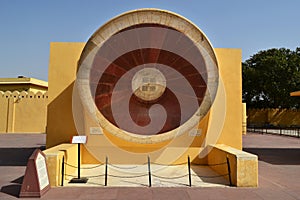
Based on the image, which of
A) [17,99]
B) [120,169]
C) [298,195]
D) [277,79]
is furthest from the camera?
[277,79]

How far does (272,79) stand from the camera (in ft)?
124

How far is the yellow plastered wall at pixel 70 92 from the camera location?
979cm

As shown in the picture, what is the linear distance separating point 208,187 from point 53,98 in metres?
5.86

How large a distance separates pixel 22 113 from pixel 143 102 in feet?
64.0

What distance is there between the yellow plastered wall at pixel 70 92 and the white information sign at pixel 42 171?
3.53 m

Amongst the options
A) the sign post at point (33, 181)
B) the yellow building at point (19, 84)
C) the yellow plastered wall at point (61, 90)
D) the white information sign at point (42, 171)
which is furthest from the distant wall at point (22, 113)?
the sign post at point (33, 181)

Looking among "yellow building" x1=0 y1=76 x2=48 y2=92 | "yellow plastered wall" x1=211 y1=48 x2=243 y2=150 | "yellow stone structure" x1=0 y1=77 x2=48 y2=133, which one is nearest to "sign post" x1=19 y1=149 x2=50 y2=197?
"yellow plastered wall" x1=211 y1=48 x2=243 y2=150

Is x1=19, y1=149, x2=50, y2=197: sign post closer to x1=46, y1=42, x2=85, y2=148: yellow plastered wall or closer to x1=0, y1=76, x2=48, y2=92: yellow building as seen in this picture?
x1=46, y1=42, x2=85, y2=148: yellow plastered wall

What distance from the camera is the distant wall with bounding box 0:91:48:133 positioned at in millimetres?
26109

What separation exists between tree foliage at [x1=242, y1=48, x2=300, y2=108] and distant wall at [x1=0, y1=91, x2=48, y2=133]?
85.1ft

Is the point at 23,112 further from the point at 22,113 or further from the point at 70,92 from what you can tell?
the point at 70,92

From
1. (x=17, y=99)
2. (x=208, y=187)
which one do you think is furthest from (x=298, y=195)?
(x=17, y=99)

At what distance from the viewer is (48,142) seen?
9805 mm

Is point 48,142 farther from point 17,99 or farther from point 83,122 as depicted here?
point 17,99
